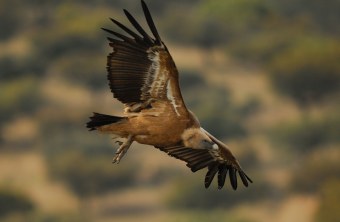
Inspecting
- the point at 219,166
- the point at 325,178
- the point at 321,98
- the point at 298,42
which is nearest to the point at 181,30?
the point at 298,42

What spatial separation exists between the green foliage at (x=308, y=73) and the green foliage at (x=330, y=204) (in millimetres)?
6868

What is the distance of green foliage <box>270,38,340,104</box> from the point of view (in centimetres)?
4069

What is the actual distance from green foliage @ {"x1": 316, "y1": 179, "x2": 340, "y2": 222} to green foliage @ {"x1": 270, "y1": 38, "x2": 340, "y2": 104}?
6.87m

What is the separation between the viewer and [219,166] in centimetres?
1149

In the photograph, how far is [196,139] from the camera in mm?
10227

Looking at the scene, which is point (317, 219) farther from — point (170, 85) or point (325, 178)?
point (170, 85)

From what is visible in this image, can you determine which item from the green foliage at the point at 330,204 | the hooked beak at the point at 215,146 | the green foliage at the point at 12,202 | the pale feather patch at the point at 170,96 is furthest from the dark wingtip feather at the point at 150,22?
the green foliage at the point at 12,202

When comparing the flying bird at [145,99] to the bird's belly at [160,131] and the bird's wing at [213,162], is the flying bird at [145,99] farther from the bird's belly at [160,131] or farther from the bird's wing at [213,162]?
the bird's wing at [213,162]

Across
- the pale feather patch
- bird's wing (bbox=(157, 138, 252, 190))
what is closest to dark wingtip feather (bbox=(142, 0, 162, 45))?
the pale feather patch

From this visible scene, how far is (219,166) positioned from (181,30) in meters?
37.8

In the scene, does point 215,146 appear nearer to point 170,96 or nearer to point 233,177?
point 170,96

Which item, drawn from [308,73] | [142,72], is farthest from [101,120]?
[308,73]

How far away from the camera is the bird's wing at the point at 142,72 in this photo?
9828 mm

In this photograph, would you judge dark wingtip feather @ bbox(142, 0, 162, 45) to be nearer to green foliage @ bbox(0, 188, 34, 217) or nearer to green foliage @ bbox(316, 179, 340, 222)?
green foliage @ bbox(316, 179, 340, 222)
